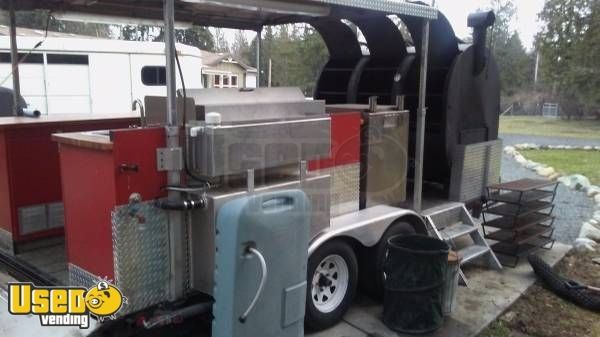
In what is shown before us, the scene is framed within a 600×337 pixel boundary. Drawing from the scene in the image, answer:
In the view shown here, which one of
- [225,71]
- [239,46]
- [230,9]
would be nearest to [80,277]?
[230,9]

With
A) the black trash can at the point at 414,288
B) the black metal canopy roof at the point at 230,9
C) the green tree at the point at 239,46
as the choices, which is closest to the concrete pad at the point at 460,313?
the black trash can at the point at 414,288

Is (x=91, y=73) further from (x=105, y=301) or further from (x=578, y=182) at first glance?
(x=578, y=182)

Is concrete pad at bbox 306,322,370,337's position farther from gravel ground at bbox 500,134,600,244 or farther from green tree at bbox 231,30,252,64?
green tree at bbox 231,30,252,64

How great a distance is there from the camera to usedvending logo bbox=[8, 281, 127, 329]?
2.94 meters

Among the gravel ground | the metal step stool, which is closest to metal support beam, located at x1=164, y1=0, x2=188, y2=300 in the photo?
the metal step stool

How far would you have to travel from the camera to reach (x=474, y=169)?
568cm

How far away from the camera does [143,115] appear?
141 inches

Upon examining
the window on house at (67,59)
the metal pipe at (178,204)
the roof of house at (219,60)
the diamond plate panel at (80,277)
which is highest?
the roof of house at (219,60)

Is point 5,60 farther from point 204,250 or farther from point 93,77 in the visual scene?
point 204,250

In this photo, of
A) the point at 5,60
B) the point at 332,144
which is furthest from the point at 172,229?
the point at 5,60

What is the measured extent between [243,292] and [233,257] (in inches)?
8.8

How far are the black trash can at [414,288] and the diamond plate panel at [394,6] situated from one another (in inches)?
71.4

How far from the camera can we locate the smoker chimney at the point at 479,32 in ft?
17.6

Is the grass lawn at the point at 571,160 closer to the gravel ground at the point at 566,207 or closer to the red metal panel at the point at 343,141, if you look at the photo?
the gravel ground at the point at 566,207
